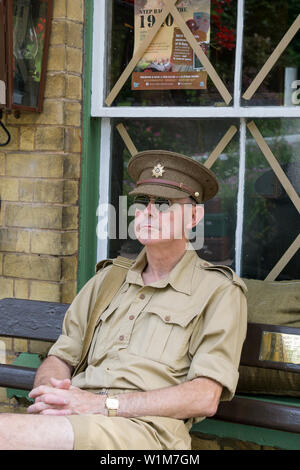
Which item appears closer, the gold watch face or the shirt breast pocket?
the gold watch face

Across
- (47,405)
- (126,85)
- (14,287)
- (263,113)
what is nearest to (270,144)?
(263,113)

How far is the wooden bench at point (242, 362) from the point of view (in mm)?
2531

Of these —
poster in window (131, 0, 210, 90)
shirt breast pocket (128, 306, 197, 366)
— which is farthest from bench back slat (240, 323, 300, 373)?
poster in window (131, 0, 210, 90)

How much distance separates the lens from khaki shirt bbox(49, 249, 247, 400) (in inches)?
92.5

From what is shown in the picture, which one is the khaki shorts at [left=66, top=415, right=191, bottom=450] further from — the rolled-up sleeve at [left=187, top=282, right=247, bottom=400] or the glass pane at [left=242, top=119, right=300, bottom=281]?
the glass pane at [left=242, top=119, right=300, bottom=281]

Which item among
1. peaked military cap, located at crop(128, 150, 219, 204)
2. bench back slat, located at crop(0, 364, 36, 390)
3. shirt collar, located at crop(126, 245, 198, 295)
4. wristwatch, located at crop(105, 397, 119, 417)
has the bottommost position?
bench back slat, located at crop(0, 364, 36, 390)

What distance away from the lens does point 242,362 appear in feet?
8.74

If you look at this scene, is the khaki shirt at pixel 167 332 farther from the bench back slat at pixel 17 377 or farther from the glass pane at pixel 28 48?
the glass pane at pixel 28 48

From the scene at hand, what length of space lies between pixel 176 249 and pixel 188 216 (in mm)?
145

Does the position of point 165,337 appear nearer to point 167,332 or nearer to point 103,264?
point 167,332

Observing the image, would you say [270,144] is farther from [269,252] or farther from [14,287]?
[14,287]

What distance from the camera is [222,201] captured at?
3.46 meters

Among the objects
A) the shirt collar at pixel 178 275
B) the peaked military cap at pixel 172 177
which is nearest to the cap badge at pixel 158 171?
the peaked military cap at pixel 172 177

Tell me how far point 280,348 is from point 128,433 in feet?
2.58
